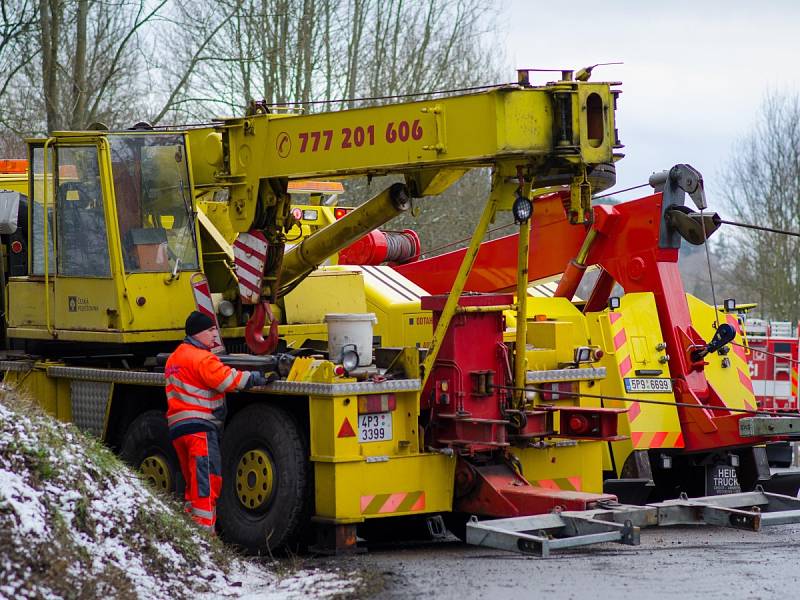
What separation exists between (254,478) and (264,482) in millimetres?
131

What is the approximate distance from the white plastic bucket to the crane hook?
3.45 feet

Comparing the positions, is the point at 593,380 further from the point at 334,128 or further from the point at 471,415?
the point at 334,128

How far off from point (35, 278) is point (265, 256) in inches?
84.1

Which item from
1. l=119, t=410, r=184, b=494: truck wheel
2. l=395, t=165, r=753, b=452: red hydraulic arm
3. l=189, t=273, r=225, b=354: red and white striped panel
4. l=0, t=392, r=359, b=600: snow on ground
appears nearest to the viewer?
l=0, t=392, r=359, b=600: snow on ground

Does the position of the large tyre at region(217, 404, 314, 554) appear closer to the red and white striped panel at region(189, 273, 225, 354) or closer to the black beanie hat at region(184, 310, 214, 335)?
the black beanie hat at region(184, 310, 214, 335)

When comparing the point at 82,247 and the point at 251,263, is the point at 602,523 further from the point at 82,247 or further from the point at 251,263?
the point at 82,247

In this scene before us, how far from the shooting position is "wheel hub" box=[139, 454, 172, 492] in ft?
33.7

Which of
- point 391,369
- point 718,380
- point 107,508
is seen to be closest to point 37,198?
point 391,369

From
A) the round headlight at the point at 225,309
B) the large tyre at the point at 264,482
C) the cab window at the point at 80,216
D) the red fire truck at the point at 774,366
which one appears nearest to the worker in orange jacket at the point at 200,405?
the large tyre at the point at 264,482

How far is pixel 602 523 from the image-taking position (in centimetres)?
829

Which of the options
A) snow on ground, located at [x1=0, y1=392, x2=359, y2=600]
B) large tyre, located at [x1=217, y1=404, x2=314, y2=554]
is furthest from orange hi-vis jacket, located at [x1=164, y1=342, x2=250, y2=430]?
snow on ground, located at [x1=0, y1=392, x2=359, y2=600]

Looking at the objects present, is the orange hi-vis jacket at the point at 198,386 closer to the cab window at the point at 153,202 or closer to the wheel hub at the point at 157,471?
the wheel hub at the point at 157,471

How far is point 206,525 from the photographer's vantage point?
909 cm

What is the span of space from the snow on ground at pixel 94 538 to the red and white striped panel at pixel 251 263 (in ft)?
7.28
